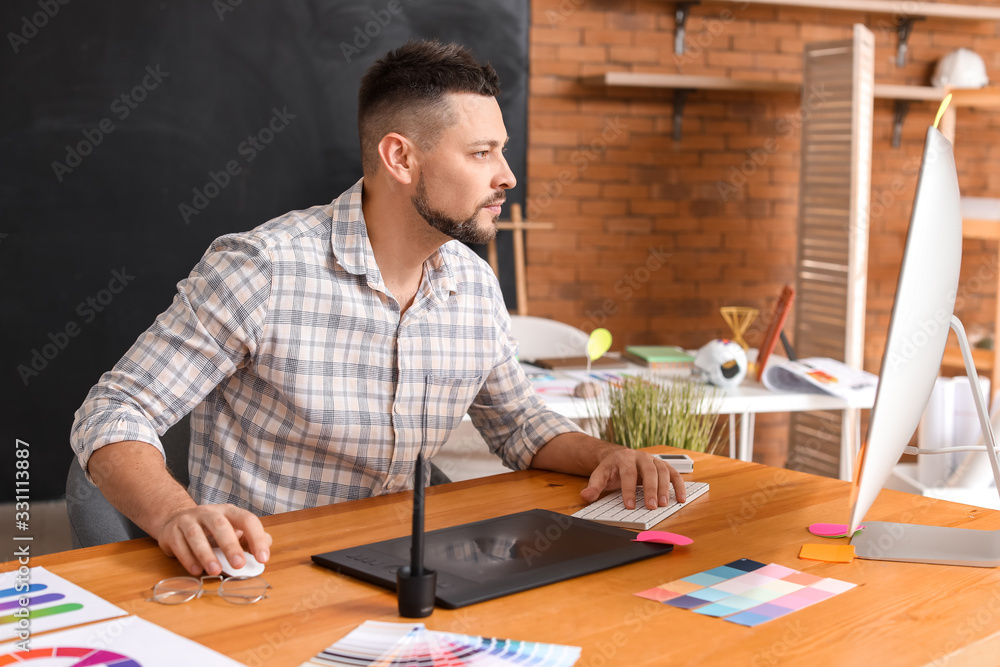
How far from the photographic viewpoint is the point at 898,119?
485cm

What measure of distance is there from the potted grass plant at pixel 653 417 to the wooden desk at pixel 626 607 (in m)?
1.04

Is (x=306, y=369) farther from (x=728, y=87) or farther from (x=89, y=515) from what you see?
(x=728, y=87)

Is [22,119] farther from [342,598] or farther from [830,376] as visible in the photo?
[342,598]

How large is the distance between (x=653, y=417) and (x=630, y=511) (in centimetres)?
108

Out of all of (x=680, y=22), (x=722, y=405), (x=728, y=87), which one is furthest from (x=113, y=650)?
(x=680, y=22)

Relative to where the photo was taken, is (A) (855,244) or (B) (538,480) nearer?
(B) (538,480)

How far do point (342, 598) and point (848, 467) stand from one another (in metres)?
2.83

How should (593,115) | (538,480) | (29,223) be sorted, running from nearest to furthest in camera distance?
(538,480)
(29,223)
(593,115)

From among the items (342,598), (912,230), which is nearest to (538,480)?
(342,598)

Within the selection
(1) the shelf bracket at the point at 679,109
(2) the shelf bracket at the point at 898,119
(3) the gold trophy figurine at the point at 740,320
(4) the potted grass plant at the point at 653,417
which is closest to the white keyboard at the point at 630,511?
(4) the potted grass plant at the point at 653,417

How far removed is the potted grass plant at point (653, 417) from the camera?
248 centimetres

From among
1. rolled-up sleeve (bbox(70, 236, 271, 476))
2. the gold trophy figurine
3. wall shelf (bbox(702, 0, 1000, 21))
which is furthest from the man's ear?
wall shelf (bbox(702, 0, 1000, 21))

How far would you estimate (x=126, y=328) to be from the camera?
12.9ft

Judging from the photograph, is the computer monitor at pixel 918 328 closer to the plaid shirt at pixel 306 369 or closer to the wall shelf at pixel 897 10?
the plaid shirt at pixel 306 369
